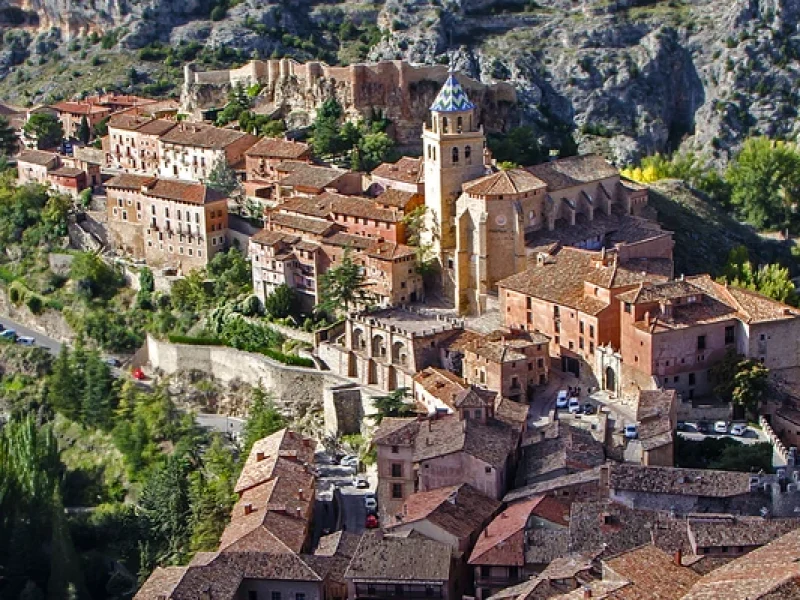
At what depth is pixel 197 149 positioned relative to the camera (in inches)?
3310

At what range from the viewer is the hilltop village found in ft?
161

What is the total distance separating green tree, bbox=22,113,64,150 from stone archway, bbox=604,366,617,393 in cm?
4468

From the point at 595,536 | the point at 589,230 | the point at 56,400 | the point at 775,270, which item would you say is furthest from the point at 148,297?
the point at 595,536

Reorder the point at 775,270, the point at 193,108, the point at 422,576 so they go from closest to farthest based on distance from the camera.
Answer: the point at 422,576, the point at 775,270, the point at 193,108

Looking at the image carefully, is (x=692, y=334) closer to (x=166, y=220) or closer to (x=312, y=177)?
(x=312, y=177)

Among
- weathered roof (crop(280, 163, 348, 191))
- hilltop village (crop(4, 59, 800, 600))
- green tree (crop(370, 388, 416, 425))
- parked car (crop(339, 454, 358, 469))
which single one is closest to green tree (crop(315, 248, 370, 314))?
hilltop village (crop(4, 59, 800, 600))

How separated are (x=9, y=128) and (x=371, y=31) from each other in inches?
1088

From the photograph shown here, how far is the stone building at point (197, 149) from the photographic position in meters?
82.6

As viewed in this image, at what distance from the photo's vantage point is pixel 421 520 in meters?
51.1

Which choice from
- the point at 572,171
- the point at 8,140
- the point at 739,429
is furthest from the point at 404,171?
the point at 8,140

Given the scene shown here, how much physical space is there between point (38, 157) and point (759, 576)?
56.5m

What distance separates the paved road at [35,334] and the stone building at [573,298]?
86.1ft

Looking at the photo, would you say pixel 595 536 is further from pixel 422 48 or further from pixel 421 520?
pixel 422 48

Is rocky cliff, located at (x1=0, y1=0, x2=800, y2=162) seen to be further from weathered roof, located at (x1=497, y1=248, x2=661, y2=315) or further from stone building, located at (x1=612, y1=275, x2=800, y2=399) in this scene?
stone building, located at (x1=612, y1=275, x2=800, y2=399)
